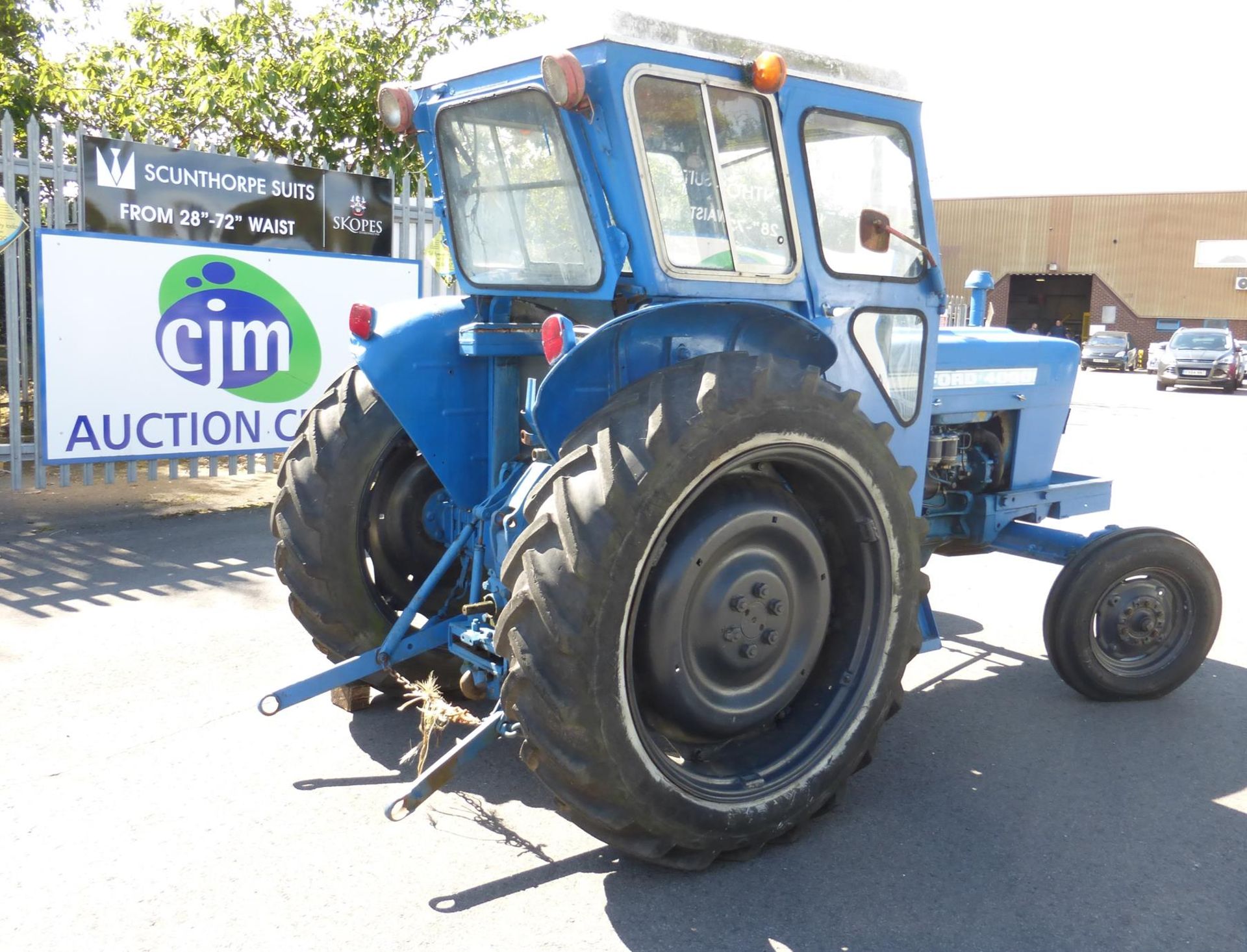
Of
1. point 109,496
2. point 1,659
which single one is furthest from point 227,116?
point 1,659

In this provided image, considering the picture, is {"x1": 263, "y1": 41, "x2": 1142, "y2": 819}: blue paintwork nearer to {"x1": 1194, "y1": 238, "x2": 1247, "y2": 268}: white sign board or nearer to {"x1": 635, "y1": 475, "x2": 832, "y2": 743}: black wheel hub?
{"x1": 635, "y1": 475, "x2": 832, "y2": 743}: black wheel hub

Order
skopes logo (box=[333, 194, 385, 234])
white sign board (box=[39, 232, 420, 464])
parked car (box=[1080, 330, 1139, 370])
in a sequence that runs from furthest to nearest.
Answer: parked car (box=[1080, 330, 1139, 370]) < skopes logo (box=[333, 194, 385, 234]) < white sign board (box=[39, 232, 420, 464])

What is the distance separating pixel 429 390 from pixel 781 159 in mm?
1442

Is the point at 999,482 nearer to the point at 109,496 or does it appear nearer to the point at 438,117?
the point at 438,117

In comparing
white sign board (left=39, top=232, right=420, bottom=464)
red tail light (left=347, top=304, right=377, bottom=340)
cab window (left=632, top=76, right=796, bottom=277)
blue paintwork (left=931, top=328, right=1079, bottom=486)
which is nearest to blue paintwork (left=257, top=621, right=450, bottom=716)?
red tail light (left=347, top=304, right=377, bottom=340)

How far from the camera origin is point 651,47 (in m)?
3.12

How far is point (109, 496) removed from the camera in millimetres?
8234

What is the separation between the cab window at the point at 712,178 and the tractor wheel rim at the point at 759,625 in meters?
0.70

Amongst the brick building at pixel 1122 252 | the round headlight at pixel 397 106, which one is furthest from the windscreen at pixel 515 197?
the brick building at pixel 1122 252

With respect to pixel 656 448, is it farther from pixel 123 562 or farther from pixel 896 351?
pixel 123 562

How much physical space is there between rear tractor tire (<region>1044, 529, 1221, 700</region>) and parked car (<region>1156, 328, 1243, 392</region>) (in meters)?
23.8

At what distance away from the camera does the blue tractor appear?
2869 millimetres

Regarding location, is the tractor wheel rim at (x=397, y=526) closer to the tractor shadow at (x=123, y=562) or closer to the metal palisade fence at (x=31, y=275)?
the tractor shadow at (x=123, y=562)

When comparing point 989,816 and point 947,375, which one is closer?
point 989,816
